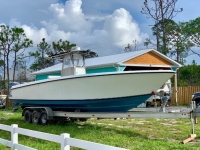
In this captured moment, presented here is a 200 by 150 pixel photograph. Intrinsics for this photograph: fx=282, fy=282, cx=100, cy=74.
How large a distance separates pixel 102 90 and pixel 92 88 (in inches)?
14.6

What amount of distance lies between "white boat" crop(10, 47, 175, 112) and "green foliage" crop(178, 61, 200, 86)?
→ 23724 mm

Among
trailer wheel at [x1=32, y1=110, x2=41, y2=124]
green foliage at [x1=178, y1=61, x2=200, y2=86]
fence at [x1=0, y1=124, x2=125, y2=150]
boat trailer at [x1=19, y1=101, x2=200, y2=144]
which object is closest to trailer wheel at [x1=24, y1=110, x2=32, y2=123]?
boat trailer at [x1=19, y1=101, x2=200, y2=144]

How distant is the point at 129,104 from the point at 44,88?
354cm

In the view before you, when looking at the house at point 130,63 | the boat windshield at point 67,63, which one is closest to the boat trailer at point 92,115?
the boat windshield at point 67,63

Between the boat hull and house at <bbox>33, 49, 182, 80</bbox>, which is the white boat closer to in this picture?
the boat hull

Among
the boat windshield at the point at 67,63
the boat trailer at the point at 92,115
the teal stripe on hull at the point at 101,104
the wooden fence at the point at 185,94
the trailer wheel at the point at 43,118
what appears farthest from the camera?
the wooden fence at the point at 185,94

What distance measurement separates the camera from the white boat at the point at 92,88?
352 inches

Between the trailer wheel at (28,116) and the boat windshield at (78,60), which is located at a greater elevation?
the boat windshield at (78,60)

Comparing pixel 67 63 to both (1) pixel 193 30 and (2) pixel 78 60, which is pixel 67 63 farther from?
(1) pixel 193 30

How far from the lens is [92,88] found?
31.2 ft

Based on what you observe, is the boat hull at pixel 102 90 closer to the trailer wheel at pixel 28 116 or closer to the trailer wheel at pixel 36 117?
→ the trailer wheel at pixel 36 117

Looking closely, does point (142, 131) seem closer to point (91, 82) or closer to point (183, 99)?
point (91, 82)

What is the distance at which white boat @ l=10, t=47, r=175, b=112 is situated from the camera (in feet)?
29.3

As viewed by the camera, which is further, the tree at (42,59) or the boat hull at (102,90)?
the tree at (42,59)
